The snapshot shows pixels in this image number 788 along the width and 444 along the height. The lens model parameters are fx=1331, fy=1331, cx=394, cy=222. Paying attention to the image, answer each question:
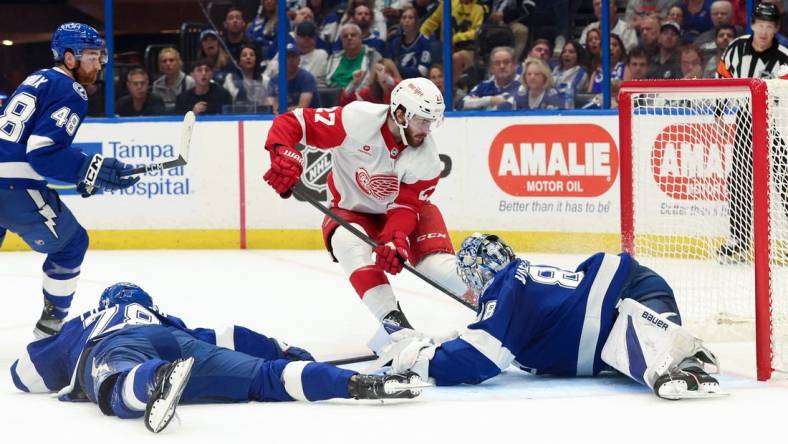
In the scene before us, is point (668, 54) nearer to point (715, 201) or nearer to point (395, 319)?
point (715, 201)

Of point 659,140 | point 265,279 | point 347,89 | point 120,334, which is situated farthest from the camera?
point 347,89

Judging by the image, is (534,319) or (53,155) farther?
(53,155)

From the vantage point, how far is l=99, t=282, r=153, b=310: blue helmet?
3.72m

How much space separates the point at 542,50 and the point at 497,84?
320mm

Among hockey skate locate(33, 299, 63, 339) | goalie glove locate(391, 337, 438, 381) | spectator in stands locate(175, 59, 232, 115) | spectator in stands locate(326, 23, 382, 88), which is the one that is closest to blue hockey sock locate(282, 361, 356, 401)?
goalie glove locate(391, 337, 438, 381)

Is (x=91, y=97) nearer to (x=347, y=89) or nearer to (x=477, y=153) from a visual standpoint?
(x=347, y=89)

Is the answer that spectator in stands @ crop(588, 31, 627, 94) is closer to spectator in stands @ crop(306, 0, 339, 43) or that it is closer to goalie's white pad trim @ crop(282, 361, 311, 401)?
spectator in stands @ crop(306, 0, 339, 43)

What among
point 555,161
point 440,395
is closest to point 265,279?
point 555,161

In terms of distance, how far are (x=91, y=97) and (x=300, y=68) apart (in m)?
1.30

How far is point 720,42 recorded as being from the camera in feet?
23.5

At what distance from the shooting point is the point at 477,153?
24.9 ft

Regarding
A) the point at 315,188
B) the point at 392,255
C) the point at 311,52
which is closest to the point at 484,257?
the point at 392,255

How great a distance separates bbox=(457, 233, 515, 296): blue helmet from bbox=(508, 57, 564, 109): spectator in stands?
3.85 metres

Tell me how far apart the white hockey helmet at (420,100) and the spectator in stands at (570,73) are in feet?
10.2
